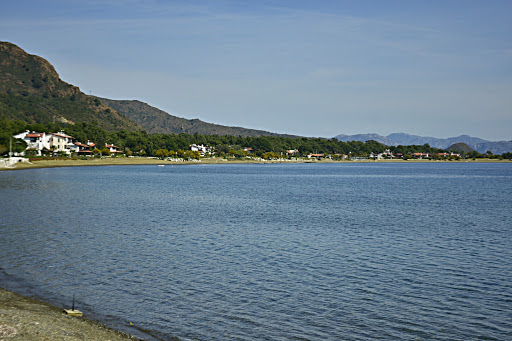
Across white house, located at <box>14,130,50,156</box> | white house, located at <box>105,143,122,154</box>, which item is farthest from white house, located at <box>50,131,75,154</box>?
white house, located at <box>105,143,122,154</box>

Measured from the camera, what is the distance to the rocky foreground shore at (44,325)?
36.9ft

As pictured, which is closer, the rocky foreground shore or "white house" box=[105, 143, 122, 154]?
the rocky foreground shore

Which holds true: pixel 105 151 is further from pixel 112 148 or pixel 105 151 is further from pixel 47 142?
pixel 47 142

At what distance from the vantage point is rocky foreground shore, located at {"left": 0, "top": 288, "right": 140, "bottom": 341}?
1125cm

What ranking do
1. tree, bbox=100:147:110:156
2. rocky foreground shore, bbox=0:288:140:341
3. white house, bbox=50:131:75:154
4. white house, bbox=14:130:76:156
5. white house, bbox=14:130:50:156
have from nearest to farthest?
rocky foreground shore, bbox=0:288:140:341
white house, bbox=14:130:50:156
white house, bbox=14:130:76:156
white house, bbox=50:131:75:154
tree, bbox=100:147:110:156

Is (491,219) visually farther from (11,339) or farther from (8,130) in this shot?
(8,130)

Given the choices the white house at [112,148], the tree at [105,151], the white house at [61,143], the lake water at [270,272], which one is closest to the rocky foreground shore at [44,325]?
the lake water at [270,272]

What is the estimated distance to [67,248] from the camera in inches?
965

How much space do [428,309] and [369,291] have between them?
2501mm

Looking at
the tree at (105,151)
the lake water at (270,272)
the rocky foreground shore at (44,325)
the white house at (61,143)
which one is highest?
the white house at (61,143)

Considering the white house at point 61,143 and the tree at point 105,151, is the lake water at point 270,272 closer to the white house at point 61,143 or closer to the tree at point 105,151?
the white house at point 61,143

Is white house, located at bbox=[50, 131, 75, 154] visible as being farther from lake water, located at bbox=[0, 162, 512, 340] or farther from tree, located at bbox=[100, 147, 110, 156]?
lake water, located at bbox=[0, 162, 512, 340]

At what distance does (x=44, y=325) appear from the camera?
12.1 m

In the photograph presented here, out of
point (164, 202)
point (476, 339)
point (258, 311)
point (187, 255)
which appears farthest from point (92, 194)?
point (476, 339)
